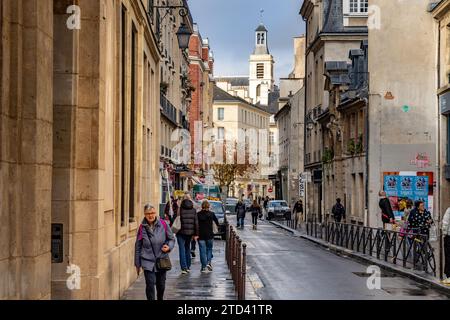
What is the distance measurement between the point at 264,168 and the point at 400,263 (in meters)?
106

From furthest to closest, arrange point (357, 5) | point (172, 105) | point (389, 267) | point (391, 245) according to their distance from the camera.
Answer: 1. point (172, 105)
2. point (357, 5)
3. point (391, 245)
4. point (389, 267)

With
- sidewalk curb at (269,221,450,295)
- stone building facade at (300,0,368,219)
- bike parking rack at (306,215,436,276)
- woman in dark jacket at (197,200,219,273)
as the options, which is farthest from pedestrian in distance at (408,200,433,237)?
stone building facade at (300,0,368,219)

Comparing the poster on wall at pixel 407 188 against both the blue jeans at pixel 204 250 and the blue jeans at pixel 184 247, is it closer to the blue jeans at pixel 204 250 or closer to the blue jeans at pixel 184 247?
the blue jeans at pixel 204 250

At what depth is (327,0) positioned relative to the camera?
51.2 metres

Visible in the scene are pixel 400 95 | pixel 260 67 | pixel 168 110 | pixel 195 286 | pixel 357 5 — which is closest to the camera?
pixel 195 286

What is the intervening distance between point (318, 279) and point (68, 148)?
9330 mm

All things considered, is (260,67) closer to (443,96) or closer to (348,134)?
(348,134)

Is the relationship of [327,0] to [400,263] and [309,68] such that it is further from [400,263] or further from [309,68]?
[400,263]

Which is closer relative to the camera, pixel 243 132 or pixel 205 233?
pixel 205 233

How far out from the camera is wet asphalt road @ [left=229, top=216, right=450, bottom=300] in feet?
53.7

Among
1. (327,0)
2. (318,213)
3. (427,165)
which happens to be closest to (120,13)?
(427,165)

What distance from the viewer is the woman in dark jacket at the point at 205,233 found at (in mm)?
20391

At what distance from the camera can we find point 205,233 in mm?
20688

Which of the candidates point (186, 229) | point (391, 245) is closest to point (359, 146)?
point (391, 245)
